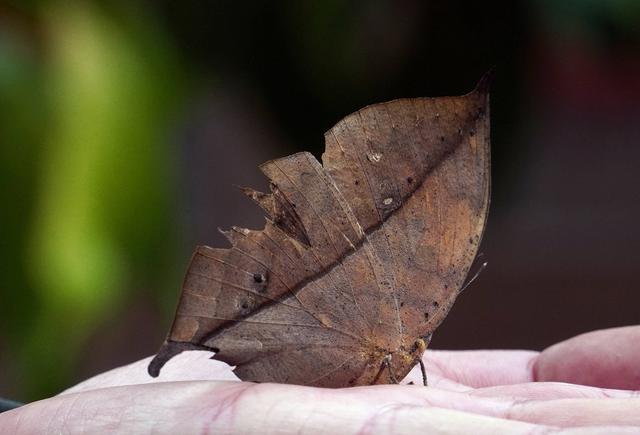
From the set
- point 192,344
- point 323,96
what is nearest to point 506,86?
point 323,96

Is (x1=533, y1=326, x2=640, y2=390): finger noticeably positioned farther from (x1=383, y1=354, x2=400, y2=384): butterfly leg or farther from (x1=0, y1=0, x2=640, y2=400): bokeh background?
(x1=0, y1=0, x2=640, y2=400): bokeh background

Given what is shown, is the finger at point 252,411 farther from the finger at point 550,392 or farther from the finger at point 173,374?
the finger at point 173,374

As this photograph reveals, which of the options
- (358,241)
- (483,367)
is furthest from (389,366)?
(483,367)

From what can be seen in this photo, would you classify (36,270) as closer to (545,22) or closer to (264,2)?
(264,2)

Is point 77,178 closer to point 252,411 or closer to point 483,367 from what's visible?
point 483,367

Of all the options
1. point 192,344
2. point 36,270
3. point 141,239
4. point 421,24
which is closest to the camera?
point 192,344

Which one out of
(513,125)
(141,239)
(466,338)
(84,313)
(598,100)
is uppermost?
(598,100)

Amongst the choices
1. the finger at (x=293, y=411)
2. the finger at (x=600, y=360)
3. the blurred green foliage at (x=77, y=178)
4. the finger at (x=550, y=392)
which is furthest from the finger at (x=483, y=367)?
the blurred green foliage at (x=77, y=178)

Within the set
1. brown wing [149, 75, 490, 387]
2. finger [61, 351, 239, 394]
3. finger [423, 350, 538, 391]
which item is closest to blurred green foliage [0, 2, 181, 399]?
finger [61, 351, 239, 394]
